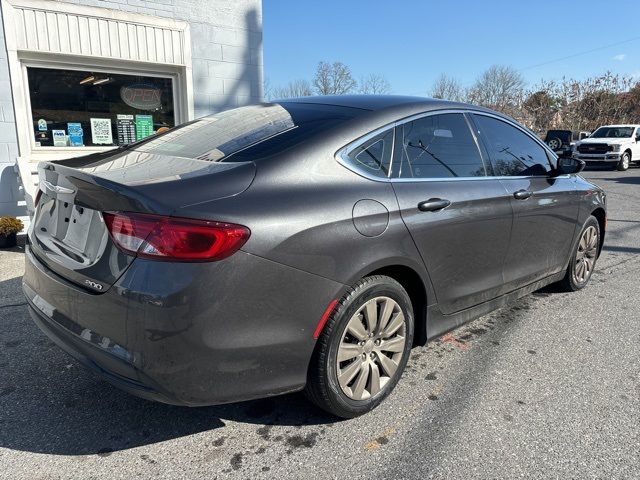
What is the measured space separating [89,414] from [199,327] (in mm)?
1159

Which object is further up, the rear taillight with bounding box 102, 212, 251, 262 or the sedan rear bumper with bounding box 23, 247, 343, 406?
the rear taillight with bounding box 102, 212, 251, 262

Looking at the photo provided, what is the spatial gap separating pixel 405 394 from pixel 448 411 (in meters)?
0.28

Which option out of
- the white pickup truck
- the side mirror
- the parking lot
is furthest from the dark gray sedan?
the white pickup truck

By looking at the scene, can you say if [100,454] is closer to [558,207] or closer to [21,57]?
[558,207]

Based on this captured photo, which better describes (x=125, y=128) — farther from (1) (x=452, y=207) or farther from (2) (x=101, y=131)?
(1) (x=452, y=207)

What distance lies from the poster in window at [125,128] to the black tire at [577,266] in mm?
6185

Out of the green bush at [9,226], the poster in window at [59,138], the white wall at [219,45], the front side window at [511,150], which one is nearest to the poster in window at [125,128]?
the poster in window at [59,138]

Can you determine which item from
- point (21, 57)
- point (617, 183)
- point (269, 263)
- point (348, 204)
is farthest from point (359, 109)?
point (617, 183)

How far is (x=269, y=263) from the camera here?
85.7 inches

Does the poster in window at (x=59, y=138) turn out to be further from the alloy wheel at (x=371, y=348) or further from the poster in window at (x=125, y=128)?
the alloy wheel at (x=371, y=348)

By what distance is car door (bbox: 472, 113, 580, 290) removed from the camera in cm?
357

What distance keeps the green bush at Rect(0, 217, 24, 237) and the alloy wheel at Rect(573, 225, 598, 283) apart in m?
6.16

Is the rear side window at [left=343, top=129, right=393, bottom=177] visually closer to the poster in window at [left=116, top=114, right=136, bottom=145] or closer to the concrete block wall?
the concrete block wall

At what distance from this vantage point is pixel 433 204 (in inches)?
113
